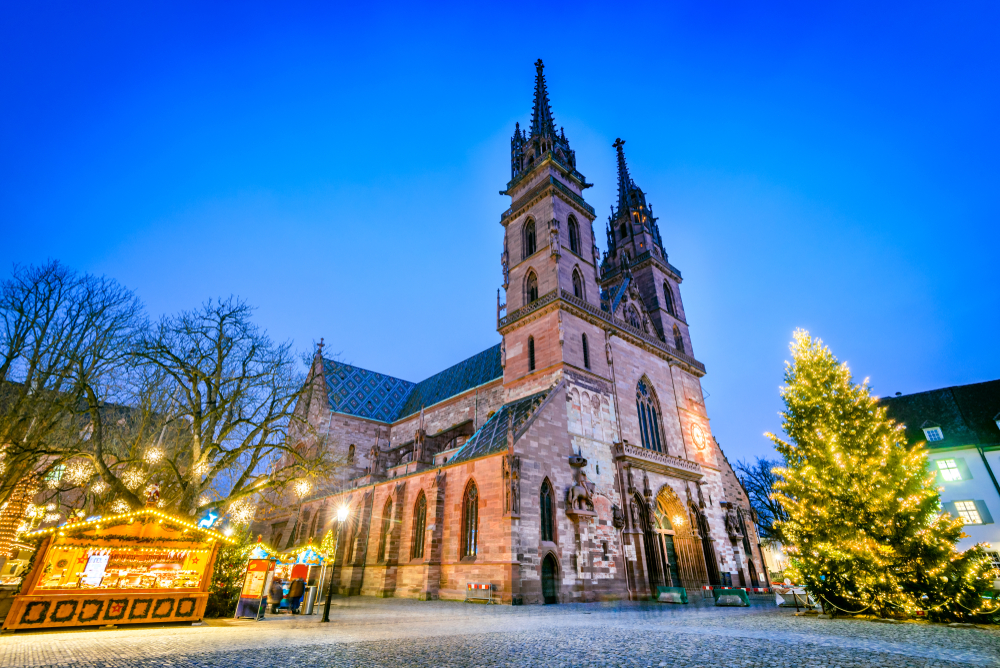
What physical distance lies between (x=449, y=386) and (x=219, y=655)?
28.3 metres

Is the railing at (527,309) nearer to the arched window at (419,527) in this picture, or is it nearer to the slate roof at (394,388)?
the slate roof at (394,388)

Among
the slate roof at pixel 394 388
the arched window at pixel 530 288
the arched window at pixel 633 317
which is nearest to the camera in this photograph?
the arched window at pixel 530 288

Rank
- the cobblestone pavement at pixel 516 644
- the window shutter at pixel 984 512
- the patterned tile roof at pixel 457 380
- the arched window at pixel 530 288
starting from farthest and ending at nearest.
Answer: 1. the patterned tile roof at pixel 457 380
2. the arched window at pixel 530 288
3. the window shutter at pixel 984 512
4. the cobblestone pavement at pixel 516 644

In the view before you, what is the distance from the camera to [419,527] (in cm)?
2061

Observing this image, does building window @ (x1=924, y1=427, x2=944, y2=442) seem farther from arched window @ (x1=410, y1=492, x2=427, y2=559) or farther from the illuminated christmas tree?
arched window @ (x1=410, y1=492, x2=427, y2=559)

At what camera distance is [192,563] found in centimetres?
1104

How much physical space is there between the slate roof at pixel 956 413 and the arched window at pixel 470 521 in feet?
71.2

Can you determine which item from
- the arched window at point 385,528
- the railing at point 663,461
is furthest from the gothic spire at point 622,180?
the arched window at point 385,528

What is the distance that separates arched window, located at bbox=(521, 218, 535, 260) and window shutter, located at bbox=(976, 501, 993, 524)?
2533 centimetres

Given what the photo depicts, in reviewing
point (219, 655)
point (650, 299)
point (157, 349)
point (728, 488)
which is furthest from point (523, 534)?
point (650, 299)

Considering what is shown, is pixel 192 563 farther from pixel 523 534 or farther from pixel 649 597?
pixel 649 597

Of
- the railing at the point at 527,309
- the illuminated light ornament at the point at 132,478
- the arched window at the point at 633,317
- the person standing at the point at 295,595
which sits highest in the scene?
the arched window at the point at 633,317

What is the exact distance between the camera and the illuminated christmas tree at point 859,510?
33.9ft

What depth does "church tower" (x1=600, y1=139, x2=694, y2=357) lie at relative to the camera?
31734mm
